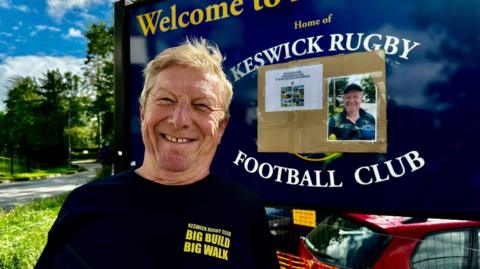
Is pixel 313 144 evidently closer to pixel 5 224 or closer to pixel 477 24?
pixel 477 24

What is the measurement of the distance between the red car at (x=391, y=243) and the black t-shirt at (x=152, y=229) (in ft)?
2.50

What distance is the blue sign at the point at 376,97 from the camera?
1719 mm

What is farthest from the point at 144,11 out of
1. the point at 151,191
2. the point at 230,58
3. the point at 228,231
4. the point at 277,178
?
the point at 228,231

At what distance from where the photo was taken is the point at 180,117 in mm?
1446

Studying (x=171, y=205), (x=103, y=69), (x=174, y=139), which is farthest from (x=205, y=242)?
(x=103, y=69)

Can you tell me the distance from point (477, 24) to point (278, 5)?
37.3 inches

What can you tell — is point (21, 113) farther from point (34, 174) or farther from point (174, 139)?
point (174, 139)

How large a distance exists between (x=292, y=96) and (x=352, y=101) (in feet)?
1.04

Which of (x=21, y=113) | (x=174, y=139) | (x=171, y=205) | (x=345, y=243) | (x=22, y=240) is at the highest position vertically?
(x=21, y=113)

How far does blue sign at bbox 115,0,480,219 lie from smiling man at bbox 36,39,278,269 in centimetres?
65

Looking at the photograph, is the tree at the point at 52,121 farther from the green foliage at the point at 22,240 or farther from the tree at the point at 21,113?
the green foliage at the point at 22,240

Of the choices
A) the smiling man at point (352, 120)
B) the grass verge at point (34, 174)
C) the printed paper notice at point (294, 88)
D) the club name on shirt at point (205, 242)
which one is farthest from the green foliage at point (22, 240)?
the grass verge at point (34, 174)

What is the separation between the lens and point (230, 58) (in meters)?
2.36

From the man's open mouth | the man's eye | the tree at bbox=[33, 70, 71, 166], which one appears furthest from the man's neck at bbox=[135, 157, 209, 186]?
the tree at bbox=[33, 70, 71, 166]
